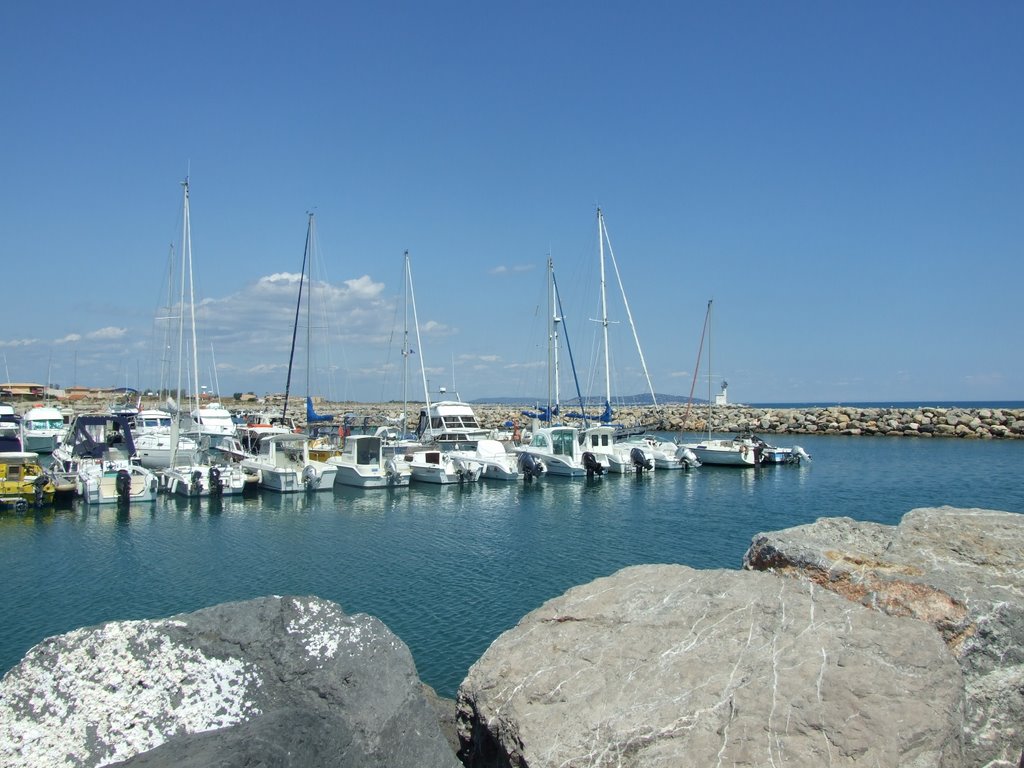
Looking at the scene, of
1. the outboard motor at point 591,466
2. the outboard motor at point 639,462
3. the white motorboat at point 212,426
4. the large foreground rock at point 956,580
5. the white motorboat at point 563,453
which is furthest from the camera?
the white motorboat at point 212,426

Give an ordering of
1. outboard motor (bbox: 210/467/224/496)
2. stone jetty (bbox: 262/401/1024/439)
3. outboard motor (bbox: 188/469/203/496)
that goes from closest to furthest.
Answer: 1. outboard motor (bbox: 188/469/203/496)
2. outboard motor (bbox: 210/467/224/496)
3. stone jetty (bbox: 262/401/1024/439)

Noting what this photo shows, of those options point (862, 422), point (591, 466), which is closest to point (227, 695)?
point (591, 466)

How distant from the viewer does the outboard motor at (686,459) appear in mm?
49750

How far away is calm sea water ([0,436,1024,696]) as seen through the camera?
17891mm

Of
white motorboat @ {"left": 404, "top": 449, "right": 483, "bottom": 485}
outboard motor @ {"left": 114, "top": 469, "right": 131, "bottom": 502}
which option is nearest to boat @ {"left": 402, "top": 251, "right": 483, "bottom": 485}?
white motorboat @ {"left": 404, "top": 449, "right": 483, "bottom": 485}

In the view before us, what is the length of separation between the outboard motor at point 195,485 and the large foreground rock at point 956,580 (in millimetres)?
31206

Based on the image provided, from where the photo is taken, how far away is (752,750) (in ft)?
16.8

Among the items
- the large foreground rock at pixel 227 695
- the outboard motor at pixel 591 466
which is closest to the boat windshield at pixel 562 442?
the outboard motor at pixel 591 466

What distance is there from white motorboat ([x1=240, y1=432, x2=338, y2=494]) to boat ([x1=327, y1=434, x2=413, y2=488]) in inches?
41.5

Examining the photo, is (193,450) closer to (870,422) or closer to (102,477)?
(102,477)

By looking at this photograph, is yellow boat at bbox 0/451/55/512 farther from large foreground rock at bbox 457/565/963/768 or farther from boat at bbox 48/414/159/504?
large foreground rock at bbox 457/565/963/768

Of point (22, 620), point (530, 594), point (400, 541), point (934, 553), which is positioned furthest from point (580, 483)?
point (934, 553)

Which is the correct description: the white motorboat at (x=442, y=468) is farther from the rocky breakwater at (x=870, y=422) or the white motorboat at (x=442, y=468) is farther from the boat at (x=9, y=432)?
the rocky breakwater at (x=870, y=422)

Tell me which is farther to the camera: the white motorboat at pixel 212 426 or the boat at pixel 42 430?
the boat at pixel 42 430
